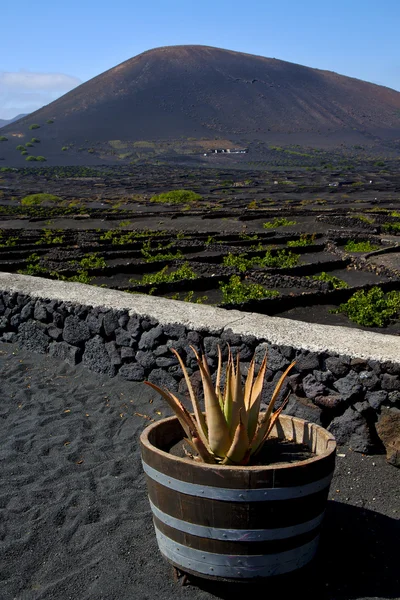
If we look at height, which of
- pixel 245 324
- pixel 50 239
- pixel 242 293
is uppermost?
pixel 245 324

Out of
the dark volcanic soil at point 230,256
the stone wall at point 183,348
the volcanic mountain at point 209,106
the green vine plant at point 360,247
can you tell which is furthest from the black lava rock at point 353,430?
the volcanic mountain at point 209,106

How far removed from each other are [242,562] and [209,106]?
529 feet

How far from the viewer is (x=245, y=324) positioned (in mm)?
6230

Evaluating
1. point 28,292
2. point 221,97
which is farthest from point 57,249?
point 221,97

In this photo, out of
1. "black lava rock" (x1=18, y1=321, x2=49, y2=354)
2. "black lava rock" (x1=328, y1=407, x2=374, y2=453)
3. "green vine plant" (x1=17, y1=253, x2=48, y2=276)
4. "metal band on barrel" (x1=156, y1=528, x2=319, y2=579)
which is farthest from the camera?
"green vine plant" (x1=17, y1=253, x2=48, y2=276)

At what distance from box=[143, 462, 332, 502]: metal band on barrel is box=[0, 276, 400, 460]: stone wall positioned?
1826 mm

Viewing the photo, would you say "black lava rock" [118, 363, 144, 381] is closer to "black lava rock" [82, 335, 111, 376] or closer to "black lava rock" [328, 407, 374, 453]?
"black lava rock" [82, 335, 111, 376]

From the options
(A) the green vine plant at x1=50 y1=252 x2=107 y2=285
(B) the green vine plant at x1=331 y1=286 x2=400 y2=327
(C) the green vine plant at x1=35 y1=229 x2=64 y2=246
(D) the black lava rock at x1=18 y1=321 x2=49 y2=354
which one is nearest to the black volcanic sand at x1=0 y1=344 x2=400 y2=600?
(D) the black lava rock at x1=18 y1=321 x2=49 y2=354

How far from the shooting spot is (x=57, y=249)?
58.0 ft

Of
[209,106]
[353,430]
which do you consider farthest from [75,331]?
[209,106]

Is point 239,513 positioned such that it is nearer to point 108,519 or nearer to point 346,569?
point 346,569

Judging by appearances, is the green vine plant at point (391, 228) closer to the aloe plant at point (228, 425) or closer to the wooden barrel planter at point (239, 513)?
the aloe plant at point (228, 425)

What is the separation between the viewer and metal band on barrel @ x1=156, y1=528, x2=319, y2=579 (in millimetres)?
3508

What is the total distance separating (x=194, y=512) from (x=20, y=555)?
1.34 m
